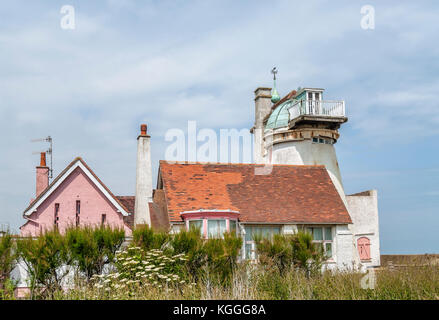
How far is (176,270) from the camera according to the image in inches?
648

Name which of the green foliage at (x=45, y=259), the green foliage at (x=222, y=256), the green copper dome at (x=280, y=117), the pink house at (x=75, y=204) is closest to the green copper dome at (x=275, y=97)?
the green copper dome at (x=280, y=117)

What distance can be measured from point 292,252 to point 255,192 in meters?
9.24

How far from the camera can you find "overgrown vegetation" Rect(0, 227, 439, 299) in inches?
535

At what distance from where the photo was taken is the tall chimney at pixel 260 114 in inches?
1407

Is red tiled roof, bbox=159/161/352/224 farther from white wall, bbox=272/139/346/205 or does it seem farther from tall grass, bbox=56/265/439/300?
tall grass, bbox=56/265/439/300

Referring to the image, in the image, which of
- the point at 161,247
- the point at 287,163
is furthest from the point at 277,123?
the point at 161,247

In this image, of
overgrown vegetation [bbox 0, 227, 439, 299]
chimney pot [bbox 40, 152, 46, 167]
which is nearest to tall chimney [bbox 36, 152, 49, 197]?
chimney pot [bbox 40, 152, 46, 167]

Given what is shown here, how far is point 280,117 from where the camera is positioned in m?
33.4

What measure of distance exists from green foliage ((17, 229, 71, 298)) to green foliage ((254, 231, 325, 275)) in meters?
Result: 6.59

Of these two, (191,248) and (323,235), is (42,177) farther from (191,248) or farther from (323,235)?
(323,235)

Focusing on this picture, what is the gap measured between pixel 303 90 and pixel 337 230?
9291 millimetres

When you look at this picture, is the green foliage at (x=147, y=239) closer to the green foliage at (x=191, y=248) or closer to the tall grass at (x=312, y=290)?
the green foliage at (x=191, y=248)

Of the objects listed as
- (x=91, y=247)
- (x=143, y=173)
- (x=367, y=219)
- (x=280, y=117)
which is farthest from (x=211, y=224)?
(x=280, y=117)
